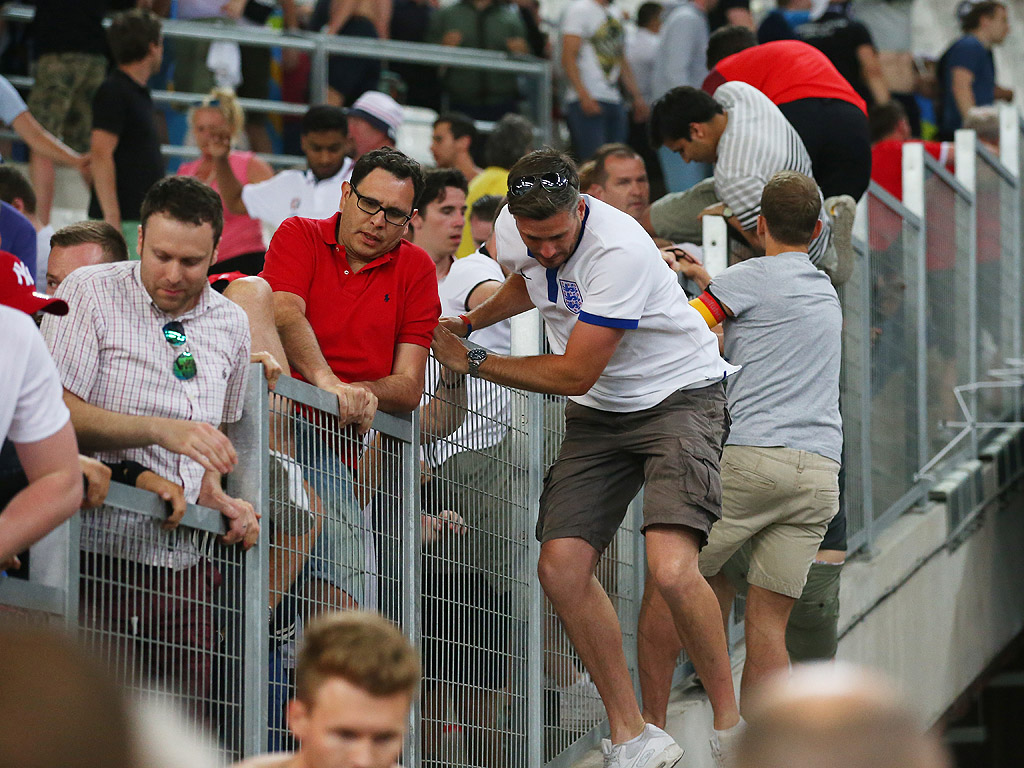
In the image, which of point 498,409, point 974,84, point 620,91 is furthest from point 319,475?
point 974,84

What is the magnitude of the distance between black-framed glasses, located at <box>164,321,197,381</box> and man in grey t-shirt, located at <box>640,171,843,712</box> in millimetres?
2233

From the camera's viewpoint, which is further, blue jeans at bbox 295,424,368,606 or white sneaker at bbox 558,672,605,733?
white sneaker at bbox 558,672,605,733

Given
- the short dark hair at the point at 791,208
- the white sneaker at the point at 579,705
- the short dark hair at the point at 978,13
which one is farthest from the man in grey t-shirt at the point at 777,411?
the short dark hair at the point at 978,13

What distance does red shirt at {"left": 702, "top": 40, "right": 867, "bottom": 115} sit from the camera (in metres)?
6.90

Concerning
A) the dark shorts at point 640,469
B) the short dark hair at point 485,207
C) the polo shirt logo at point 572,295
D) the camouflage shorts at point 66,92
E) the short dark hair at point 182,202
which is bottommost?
the dark shorts at point 640,469

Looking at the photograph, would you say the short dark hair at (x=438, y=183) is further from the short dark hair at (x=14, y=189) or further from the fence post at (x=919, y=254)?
the fence post at (x=919, y=254)

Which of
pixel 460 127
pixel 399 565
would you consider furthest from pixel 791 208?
pixel 460 127

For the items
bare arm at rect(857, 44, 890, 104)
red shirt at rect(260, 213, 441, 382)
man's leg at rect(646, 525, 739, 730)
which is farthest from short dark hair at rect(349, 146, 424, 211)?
bare arm at rect(857, 44, 890, 104)

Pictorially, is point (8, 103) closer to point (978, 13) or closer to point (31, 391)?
point (31, 391)

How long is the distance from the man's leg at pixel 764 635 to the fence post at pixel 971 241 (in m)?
4.26

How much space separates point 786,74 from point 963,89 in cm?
564

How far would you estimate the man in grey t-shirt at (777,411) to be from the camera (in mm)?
5500

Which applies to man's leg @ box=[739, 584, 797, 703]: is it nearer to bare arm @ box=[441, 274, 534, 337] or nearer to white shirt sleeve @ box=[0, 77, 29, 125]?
bare arm @ box=[441, 274, 534, 337]

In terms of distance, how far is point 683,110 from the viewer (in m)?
6.25
